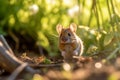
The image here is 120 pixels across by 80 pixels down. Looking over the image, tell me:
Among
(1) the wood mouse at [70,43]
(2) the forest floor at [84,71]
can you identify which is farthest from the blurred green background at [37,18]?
(2) the forest floor at [84,71]

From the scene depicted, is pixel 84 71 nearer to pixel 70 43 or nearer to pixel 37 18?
pixel 70 43

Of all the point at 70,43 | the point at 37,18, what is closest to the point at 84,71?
the point at 70,43

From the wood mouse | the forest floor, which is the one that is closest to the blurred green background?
the wood mouse

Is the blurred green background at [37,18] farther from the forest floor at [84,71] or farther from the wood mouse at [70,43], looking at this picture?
the forest floor at [84,71]

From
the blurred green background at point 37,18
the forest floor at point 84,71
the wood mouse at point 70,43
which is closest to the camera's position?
the forest floor at point 84,71

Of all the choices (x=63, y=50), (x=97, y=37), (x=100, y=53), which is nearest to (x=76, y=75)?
(x=100, y=53)

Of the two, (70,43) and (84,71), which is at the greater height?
(70,43)

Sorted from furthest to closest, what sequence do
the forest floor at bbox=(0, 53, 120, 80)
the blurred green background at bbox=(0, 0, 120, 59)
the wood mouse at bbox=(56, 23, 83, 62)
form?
the blurred green background at bbox=(0, 0, 120, 59) → the wood mouse at bbox=(56, 23, 83, 62) → the forest floor at bbox=(0, 53, 120, 80)

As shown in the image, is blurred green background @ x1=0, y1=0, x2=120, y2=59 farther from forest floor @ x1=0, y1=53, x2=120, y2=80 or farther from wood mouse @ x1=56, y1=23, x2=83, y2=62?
forest floor @ x1=0, y1=53, x2=120, y2=80

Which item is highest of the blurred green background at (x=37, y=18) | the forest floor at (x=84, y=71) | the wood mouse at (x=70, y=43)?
the blurred green background at (x=37, y=18)

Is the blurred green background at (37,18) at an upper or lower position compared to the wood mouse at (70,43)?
upper

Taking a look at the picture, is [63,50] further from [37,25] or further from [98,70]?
[37,25]
